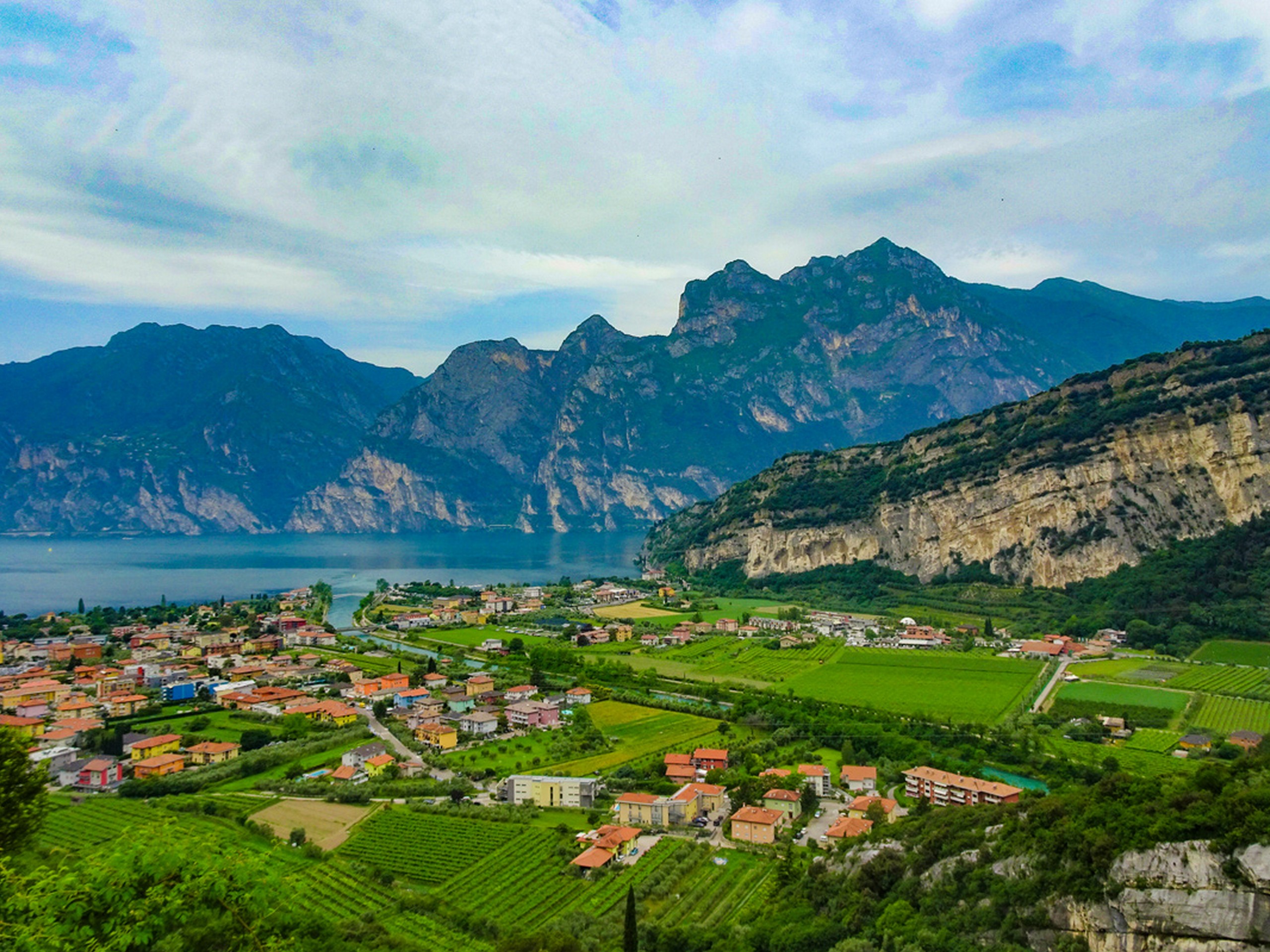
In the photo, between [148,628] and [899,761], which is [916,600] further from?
[148,628]

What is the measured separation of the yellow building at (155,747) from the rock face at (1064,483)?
59.6 meters

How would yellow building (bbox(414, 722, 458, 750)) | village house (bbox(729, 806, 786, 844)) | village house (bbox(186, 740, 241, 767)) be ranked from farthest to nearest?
yellow building (bbox(414, 722, 458, 750)) < village house (bbox(186, 740, 241, 767)) < village house (bbox(729, 806, 786, 844))

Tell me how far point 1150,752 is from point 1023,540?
136 ft

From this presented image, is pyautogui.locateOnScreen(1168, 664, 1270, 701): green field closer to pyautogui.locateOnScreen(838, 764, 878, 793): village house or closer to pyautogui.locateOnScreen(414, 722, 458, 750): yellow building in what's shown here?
pyautogui.locateOnScreen(838, 764, 878, 793): village house

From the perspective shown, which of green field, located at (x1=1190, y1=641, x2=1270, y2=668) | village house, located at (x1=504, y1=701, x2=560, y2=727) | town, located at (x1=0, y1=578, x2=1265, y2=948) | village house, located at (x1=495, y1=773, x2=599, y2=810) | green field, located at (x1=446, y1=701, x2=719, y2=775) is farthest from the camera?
green field, located at (x1=1190, y1=641, x2=1270, y2=668)

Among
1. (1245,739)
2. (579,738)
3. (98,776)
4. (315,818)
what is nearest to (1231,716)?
(1245,739)

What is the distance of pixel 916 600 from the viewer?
71500mm

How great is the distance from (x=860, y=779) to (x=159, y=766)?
83.7 feet

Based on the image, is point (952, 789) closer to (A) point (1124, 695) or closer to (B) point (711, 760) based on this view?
(B) point (711, 760)

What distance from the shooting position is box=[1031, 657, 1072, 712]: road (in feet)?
127

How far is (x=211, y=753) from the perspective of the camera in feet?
111

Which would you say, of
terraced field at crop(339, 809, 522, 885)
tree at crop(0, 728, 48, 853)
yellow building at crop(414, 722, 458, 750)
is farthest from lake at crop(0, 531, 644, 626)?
tree at crop(0, 728, 48, 853)

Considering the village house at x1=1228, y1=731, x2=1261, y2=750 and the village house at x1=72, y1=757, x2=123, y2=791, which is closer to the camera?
the village house at x1=1228, y1=731, x2=1261, y2=750

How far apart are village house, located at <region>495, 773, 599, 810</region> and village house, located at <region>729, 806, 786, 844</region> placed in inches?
208
